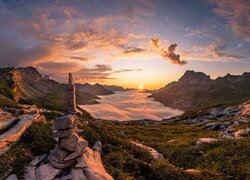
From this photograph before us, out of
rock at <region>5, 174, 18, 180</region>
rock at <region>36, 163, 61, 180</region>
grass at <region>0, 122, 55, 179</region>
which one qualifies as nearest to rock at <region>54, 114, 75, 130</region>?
grass at <region>0, 122, 55, 179</region>

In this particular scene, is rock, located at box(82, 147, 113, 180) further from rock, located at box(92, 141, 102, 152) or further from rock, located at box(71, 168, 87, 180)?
rock, located at box(92, 141, 102, 152)

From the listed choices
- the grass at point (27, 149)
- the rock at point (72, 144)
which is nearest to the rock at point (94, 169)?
the rock at point (72, 144)

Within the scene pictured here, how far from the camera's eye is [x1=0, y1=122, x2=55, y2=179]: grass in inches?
643

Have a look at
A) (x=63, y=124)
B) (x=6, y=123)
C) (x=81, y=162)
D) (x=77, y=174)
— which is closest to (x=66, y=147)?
(x=81, y=162)

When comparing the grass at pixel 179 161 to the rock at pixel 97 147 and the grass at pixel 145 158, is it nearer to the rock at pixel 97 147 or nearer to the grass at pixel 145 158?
the grass at pixel 145 158

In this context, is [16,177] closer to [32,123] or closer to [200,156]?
[32,123]

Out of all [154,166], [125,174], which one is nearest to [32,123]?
[125,174]

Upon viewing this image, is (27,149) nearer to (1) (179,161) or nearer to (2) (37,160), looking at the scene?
(2) (37,160)

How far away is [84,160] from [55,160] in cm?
200

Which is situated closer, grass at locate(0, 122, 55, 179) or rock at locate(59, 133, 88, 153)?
grass at locate(0, 122, 55, 179)

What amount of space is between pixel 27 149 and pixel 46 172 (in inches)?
141

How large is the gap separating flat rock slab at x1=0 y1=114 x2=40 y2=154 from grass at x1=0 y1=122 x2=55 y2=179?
1.41 feet

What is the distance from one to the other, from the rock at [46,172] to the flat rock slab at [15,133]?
3.99 meters

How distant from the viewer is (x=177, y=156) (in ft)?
97.2
